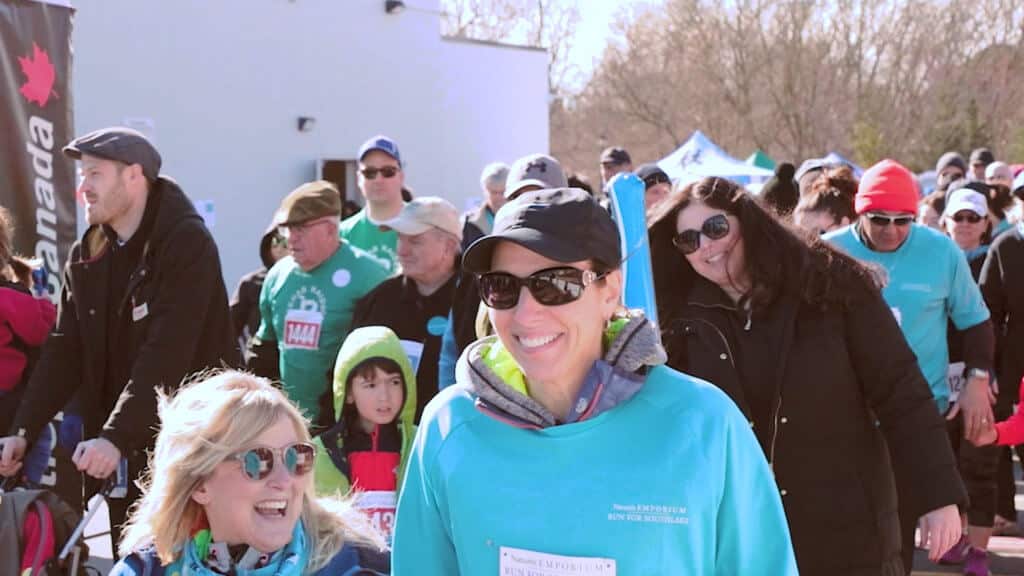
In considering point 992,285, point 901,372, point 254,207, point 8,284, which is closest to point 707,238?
point 901,372

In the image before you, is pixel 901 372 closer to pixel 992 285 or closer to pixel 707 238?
pixel 707 238

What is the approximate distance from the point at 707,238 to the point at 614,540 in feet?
6.15

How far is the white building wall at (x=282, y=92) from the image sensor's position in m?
18.0

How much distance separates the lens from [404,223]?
5.78m

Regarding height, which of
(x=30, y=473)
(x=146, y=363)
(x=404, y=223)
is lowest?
(x=30, y=473)

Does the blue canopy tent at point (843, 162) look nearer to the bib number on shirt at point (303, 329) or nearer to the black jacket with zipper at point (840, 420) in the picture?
the bib number on shirt at point (303, 329)

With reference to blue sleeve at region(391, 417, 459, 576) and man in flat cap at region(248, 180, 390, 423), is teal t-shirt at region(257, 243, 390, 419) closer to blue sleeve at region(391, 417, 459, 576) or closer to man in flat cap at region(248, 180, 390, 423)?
man in flat cap at region(248, 180, 390, 423)

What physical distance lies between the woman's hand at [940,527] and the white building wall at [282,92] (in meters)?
14.1

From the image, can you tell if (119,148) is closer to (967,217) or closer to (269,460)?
(269,460)

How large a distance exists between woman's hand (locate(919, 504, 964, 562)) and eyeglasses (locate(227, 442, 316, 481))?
5.82 feet

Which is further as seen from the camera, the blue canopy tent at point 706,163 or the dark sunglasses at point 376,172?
the blue canopy tent at point 706,163

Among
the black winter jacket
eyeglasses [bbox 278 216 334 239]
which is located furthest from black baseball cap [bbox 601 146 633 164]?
eyeglasses [bbox 278 216 334 239]

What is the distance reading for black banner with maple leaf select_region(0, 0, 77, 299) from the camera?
249 inches

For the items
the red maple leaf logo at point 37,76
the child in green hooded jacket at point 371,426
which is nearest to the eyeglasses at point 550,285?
the child in green hooded jacket at point 371,426
